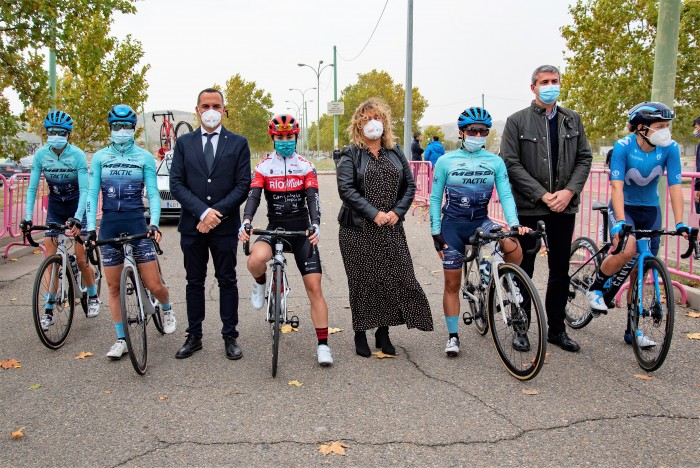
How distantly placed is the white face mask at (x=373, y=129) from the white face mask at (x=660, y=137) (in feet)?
6.97

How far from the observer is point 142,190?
5500 mm

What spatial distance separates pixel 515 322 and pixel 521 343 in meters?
0.16

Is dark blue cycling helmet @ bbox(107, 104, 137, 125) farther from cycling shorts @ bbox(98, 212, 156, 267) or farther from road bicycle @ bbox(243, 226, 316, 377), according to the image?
road bicycle @ bbox(243, 226, 316, 377)

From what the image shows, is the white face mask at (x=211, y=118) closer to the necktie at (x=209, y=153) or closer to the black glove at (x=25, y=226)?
the necktie at (x=209, y=153)

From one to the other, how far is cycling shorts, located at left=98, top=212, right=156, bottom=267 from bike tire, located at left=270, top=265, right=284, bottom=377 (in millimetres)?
1136

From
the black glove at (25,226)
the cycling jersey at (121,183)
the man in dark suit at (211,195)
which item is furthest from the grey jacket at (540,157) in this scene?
the black glove at (25,226)

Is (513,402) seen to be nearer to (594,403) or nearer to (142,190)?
(594,403)

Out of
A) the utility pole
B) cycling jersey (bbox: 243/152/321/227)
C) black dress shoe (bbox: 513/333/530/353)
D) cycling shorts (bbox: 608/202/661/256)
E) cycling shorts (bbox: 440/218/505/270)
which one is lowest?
black dress shoe (bbox: 513/333/530/353)

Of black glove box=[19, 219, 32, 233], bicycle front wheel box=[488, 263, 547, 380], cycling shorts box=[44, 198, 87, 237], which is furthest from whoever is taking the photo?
cycling shorts box=[44, 198, 87, 237]

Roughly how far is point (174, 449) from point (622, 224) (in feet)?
11.9

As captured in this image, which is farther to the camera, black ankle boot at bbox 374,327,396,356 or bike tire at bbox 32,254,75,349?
bike tire at bbox 32,254,75,349

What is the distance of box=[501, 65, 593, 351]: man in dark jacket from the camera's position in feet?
17.3

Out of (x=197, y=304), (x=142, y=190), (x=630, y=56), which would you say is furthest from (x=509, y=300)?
(x=630, y=56)

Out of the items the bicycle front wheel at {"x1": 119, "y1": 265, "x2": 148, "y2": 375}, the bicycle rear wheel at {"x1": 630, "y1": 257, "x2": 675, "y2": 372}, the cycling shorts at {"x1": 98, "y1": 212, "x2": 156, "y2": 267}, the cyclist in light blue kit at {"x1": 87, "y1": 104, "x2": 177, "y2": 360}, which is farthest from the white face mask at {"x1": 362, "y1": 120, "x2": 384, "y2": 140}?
the bicycle rear wheel at {"x1": 630, "y1": 257, "x2": 675, "y2": 372}
